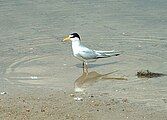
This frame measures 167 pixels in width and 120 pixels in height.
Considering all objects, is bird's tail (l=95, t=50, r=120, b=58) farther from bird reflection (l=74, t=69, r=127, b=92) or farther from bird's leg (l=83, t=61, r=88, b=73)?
bird reflection (l=74, t=69, r=127, b=92)

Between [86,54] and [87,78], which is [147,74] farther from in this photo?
[86,54]

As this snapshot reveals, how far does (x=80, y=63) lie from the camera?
34.8ft

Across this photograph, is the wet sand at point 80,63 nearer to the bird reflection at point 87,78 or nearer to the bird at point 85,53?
the bird reflection at point 87,78

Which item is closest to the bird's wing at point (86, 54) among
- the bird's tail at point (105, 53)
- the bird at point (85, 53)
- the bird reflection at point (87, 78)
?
the bird at point (85, 53)

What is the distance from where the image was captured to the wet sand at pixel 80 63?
26.8 feet

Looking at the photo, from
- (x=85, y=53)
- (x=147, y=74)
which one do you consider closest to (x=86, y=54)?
(x=85, y=53)

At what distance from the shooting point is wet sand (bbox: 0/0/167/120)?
8.18 m

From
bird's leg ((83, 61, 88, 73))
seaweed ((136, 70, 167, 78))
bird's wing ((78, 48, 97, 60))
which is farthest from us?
bird's wing ((78, 48, 97, 60))

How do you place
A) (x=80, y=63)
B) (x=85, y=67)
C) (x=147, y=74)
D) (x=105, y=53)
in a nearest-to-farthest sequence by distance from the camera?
(x=147, y=74) → (x=85, y=67) → (x=105, y=53) → (x=80, y=63)

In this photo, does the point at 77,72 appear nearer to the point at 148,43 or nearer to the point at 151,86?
the point at 151,86

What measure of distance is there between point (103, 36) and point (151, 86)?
3241 mm

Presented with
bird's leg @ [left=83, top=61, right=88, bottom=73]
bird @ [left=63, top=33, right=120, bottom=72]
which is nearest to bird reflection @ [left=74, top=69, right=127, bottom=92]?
bird's leg @ [left=83, top=61, right=88, bottom=73]

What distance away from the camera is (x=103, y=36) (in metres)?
12.2

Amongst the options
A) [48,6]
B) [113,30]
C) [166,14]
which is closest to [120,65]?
[113,30]
